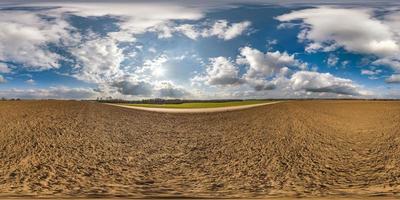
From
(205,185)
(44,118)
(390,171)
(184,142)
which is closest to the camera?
(205,185)

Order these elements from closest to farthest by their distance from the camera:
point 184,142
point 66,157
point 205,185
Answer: point 205,185
point 66,157
point 184,142

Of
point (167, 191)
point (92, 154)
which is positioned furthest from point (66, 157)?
point (167, 191)

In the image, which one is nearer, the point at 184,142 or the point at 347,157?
A: the point at 347,157

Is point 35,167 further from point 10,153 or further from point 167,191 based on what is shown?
point 167,191

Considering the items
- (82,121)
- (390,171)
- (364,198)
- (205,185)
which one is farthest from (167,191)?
(82,121)

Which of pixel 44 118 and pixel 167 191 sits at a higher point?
pixel 44 118

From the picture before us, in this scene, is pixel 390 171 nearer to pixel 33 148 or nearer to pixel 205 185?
pixel 205 185
